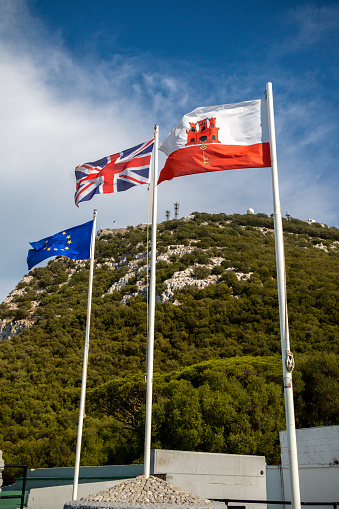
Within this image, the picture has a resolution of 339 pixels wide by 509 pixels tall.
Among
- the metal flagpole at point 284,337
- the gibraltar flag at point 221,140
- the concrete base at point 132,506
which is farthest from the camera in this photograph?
the gibraltar flag at point 221,140

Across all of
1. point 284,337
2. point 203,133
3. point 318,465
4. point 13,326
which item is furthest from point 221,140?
point 13,326

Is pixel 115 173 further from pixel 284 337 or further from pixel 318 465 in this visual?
pixel 318 465

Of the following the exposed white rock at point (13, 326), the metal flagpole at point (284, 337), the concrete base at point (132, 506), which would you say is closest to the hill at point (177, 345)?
the exposed white rock at point (13, 326)

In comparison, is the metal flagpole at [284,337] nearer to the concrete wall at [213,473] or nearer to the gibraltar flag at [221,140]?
the gibraltar flag at [221,140]

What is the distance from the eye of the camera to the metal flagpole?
21.2 ft

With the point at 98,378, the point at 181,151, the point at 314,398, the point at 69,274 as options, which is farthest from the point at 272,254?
the point at 181,151

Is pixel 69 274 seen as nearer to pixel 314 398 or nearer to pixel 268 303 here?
pixel 268 303

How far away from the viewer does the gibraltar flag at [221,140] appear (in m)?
8.59

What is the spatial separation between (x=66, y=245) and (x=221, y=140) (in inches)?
284

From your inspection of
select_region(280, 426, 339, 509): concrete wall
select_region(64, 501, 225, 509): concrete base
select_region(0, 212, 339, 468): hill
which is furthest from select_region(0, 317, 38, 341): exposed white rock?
select_region(64, 501, 225, 509): concrete base

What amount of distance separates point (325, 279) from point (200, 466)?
39329 millimetres

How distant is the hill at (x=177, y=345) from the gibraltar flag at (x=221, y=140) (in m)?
19.6

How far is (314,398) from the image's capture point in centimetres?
2927

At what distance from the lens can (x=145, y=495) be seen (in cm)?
712
